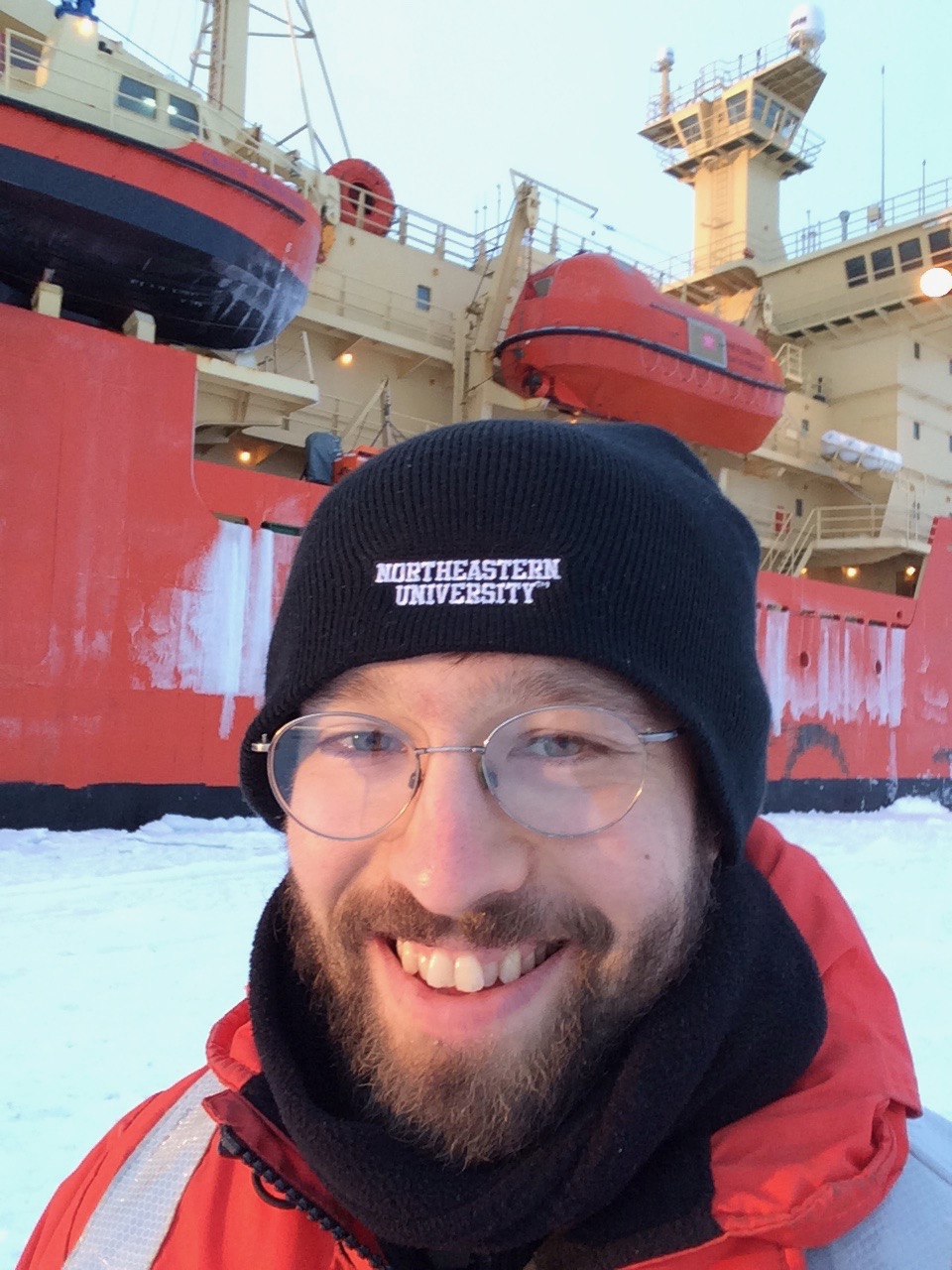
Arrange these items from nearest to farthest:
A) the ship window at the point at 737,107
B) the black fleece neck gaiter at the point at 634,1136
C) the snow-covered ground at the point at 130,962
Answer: the black fleece neck gaiter at the point at 634,1136 → the snow-covered ground at the point at 130,962 → the ship window at the point at 737,107

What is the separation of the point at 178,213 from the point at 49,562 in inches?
87.3

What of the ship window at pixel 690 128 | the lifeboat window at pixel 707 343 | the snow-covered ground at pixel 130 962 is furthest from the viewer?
the ship window at pixel 690 128

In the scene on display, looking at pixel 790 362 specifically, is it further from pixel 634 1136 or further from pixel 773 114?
pixel 634 1136

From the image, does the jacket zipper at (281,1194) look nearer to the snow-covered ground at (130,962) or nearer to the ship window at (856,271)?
the snow-covered ground at (130,962)

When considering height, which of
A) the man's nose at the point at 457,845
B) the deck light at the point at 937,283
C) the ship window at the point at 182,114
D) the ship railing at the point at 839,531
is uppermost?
the deck light at the point at 937,283

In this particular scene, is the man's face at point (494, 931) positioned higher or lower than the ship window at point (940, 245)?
lower

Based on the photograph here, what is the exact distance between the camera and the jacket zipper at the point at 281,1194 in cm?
87

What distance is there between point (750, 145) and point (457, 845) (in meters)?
15.4

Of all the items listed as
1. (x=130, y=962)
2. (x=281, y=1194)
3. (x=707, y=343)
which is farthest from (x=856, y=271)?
(x=281, y=1194)

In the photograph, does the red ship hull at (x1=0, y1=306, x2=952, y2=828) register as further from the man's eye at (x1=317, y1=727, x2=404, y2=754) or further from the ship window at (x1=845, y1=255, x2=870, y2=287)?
the ship window at (x1=845, y1=255, x2=870, y2=287)

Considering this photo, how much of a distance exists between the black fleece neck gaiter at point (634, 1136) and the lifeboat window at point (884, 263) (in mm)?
12056

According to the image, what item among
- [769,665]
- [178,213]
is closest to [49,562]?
[178,213]

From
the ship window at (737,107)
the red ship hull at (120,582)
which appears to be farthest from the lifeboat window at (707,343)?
the ship window at (737,107)

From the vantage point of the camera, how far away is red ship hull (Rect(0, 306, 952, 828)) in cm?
505
